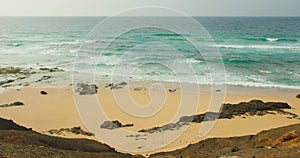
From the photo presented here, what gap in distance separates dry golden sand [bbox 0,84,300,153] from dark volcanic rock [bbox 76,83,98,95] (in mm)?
581

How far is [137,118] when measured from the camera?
57.8 feet

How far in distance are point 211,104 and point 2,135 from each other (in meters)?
13.9

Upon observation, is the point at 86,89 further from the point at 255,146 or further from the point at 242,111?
the point at 255,146

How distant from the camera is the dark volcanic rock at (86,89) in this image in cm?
2367

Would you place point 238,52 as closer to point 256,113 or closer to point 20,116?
point 256,113

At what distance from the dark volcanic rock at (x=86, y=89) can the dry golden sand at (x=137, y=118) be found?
0.58 metres

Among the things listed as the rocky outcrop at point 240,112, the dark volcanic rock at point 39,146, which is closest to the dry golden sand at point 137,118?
the rocky outcrop at point 240,112

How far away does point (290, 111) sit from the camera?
18.6 metres

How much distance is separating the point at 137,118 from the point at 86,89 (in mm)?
7968

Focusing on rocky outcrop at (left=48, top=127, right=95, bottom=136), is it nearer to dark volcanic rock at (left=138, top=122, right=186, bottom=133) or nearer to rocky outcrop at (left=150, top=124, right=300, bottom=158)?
dark volcanic rock at (left=138, top=122, right=186, bottom=133)

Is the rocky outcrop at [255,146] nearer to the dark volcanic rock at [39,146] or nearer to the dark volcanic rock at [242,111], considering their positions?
the dark volcanic rock at [39,146]

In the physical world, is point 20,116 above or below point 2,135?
below

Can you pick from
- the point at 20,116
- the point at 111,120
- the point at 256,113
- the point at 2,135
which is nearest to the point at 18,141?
the point at 2,135

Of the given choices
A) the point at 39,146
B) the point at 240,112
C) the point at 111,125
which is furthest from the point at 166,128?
the point at 39,146
